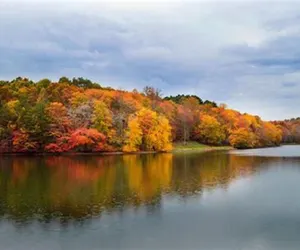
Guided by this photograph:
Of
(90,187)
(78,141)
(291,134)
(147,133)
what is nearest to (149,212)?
(90,187)

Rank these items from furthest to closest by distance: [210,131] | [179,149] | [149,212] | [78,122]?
[210,131] < [179,149] < [78,122] < [149,212]

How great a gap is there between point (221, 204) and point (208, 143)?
58.6m

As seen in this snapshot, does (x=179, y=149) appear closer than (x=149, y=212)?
No

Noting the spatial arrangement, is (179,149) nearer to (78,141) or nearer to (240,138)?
(240,138)

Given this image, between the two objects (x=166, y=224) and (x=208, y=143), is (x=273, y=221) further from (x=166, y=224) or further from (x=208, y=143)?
(x=208, y=143)

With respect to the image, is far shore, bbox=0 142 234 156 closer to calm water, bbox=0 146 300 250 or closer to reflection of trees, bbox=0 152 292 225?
reflection of trees, bbox=0 152 292 225

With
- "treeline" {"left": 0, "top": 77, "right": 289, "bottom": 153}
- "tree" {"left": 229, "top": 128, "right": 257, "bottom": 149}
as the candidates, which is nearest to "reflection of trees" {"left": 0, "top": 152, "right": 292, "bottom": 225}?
"treeline" {"left": 0, "top": 77, "right": 289, "bottom": 153}

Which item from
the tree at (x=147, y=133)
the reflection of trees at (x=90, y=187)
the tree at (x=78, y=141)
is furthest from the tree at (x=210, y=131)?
the reflection of trees at (x=90, y=187)

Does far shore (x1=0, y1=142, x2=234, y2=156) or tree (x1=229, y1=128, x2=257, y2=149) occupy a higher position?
tree (x1=229, y1=128, x2=257, y2=149)

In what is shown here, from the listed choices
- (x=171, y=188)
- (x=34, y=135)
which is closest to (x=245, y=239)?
(x=171, y=188)

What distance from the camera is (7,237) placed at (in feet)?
45.7

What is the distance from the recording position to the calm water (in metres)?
13.7

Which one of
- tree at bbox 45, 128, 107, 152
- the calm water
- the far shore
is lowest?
the calm water

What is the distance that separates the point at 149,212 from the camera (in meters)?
17.7
